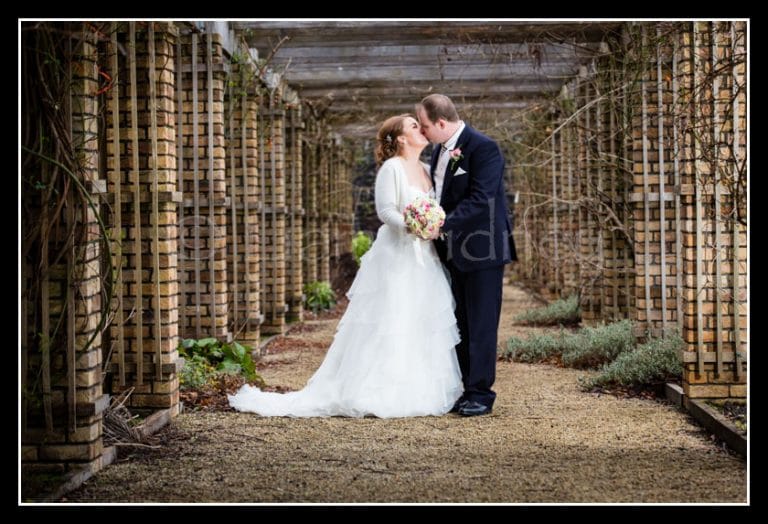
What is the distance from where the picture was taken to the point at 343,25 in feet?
32.4

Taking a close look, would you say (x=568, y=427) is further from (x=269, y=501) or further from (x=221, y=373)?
(x=221, y=373)

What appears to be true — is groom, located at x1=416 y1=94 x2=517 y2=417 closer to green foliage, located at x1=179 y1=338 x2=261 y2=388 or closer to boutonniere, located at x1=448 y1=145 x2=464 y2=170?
boutonniere, located at x1=448 y1=145 x2=464 y2=170

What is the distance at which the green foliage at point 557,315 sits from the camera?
527 inches

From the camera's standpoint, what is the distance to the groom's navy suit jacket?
21.4 ft

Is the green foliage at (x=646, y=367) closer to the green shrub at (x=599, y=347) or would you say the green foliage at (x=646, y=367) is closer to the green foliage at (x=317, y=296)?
the green shrub at (x=599, y=347)

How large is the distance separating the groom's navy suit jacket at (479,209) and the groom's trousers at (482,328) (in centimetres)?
10

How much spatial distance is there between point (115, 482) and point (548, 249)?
41.6 feet

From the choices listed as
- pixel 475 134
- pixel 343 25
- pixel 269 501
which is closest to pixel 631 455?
pixel 269 501

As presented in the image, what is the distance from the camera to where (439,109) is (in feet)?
22.1

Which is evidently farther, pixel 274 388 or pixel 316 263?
pixel 316 263

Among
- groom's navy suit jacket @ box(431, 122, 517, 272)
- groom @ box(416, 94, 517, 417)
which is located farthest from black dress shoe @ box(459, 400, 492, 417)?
groom's navy suit jacket @ box(431, 122, 517, 272)

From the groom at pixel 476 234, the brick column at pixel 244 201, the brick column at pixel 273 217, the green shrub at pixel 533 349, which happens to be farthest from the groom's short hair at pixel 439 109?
the brick column at pixel 273 217

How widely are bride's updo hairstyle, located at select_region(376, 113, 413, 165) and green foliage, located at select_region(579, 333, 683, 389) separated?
8.01 feet

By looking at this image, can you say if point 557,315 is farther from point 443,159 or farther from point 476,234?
point 476,234
